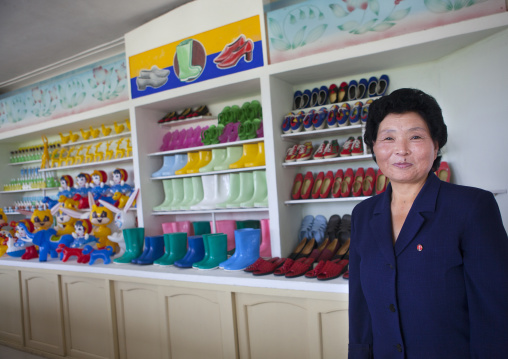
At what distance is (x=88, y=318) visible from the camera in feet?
11.2

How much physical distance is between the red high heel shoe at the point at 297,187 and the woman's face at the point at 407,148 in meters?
1.98

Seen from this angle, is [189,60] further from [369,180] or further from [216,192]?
[369,180]

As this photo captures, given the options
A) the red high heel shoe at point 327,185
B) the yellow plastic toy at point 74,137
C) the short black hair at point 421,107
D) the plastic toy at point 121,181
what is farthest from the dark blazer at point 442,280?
the yellow plastic toy at point 74,137

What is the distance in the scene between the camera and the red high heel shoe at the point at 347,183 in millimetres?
3041

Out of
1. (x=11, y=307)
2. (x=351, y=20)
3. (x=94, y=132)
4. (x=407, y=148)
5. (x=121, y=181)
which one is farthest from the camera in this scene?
(x=94, y=132)

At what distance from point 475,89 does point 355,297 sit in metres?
2.08

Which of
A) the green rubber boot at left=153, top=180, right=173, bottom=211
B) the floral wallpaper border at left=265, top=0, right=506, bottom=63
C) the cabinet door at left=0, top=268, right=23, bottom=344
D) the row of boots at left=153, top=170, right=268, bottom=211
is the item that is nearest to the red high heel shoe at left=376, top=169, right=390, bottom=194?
the row of boots at left=153, top=170, right=268, bottom=211

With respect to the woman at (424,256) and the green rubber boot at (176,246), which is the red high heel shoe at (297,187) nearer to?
Result: the green rubber boot at (176,246)

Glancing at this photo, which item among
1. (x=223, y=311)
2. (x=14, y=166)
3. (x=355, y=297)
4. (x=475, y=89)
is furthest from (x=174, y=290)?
(x=14, y=166)

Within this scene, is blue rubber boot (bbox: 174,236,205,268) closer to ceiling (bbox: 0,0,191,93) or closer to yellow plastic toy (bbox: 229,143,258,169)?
yellow plastic toy (bbox: 229,143,258,169)

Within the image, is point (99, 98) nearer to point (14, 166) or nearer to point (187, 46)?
point (187, 46)

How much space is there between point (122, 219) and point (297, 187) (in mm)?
1914

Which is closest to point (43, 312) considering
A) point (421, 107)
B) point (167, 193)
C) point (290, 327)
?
point (167, 193)

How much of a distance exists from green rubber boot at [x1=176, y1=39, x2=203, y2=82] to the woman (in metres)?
2.41
